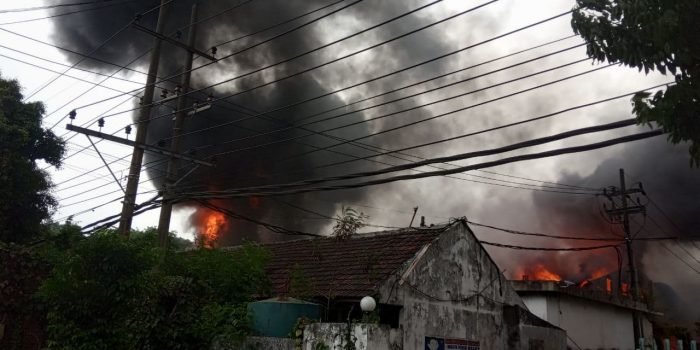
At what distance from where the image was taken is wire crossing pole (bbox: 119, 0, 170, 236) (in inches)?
581

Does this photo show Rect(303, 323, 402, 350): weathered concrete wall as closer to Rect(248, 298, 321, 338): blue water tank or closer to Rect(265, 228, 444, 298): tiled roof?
Rect(248, 298, 321, 338): blue water tank

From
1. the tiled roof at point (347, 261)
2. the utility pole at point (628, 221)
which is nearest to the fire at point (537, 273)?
the utility pole at point (628, 221)

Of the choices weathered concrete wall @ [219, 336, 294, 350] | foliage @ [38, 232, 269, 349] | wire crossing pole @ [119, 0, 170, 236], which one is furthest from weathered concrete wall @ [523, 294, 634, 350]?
wire crossing pole @ [119, 0, 170, 236]

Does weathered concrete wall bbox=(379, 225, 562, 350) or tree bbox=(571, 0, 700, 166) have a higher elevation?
tree bbox=(571, 0, 700, 166)

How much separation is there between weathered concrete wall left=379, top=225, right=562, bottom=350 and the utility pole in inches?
350

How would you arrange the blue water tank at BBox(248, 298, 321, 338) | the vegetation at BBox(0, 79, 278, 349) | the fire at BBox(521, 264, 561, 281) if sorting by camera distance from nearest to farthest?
the blue water tank at BBox(248, 298, 321, 338) < the vegetation at BBox(0, 79, 278, 349) < the fire at BBox(521, 264, 561, 281)

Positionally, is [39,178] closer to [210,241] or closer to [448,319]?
[210,241]

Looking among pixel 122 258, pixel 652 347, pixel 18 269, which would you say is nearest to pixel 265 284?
pixel 122 258

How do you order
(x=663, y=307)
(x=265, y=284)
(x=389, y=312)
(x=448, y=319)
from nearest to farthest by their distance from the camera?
(x=389, y=312) → (x=448, y=319) → (x=265, y=284) → (x=663, y=307)

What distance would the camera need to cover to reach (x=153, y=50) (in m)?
16.9

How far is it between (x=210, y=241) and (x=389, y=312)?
20.2 ft

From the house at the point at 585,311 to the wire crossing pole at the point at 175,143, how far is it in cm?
1202

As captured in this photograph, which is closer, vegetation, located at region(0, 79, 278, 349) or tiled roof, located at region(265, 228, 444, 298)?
vegetation, located at region(0, 79, 278, 349)

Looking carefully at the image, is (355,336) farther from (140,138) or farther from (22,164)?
(22,164)
